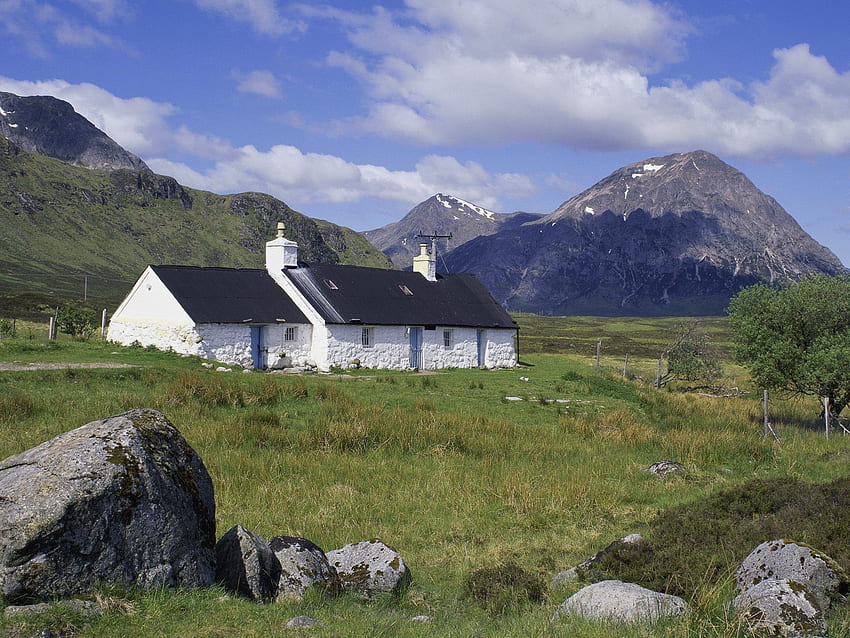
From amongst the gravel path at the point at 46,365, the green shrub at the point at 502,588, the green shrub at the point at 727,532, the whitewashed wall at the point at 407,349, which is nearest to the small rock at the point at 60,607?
the green shrub at the point at 502,588

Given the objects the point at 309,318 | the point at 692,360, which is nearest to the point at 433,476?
the point at 309,318

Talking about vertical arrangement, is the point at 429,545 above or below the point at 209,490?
below

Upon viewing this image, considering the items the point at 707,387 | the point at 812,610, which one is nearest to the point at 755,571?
the point at 812,610

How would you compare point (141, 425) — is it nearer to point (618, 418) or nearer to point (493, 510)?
point (493, 510)

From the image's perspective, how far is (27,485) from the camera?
6355 mm

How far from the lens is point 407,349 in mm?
40875

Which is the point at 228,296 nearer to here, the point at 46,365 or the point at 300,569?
the point at 46,365

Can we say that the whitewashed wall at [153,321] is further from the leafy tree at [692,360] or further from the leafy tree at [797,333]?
the leafy tree at [692,360]

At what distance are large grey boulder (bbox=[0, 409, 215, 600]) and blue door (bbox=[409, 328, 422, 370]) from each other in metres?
33.7

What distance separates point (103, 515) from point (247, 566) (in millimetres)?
1481

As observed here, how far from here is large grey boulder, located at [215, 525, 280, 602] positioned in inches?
286

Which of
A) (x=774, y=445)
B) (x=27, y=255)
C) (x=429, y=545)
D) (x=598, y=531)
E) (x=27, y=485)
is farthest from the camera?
(x=27, y=255)

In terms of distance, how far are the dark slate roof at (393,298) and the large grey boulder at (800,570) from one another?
3124 centimetres

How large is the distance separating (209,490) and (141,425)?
1009 mm
